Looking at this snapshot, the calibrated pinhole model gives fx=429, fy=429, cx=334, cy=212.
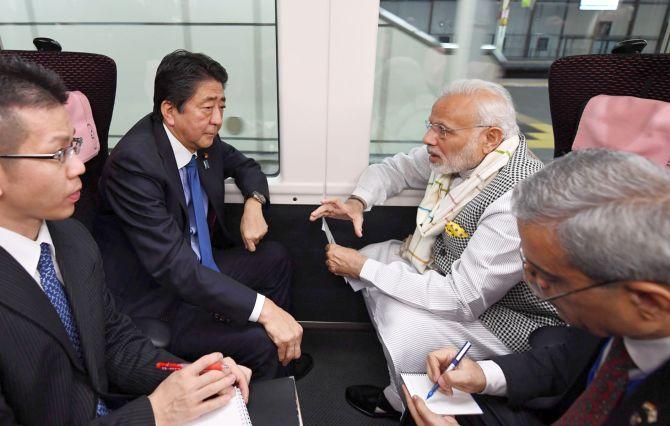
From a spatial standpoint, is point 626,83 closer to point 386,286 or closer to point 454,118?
point 454,118

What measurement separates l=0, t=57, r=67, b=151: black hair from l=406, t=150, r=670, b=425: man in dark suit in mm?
1074

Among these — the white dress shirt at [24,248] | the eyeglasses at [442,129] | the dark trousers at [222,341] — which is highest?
the eyeglasses at [442,129]

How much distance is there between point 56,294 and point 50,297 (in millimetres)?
18

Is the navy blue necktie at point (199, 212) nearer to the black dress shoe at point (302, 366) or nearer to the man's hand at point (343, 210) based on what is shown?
the man's hand at point (343, 210)

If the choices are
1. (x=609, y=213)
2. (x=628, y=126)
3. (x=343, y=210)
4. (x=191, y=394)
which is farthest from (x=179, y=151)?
(x=628, y=126)

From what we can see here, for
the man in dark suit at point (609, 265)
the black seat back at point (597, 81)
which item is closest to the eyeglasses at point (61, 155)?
the man in dark suit at point (609, 265)

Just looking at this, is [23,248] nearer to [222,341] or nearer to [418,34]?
[222,341]

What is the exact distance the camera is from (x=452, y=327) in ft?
5.44

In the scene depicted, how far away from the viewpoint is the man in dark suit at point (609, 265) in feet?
2.38

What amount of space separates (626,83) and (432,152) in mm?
764

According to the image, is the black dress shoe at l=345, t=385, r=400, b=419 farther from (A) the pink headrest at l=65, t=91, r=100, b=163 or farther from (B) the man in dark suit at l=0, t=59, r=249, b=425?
(A) the pink headrest at l=65, t=91, r=100, b=163

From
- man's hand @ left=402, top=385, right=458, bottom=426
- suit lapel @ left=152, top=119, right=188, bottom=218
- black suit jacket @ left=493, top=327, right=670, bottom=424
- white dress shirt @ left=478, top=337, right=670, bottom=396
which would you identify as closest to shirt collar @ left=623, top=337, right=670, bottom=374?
white dress shirt @ left=478, top=337, right=670, bottom=396

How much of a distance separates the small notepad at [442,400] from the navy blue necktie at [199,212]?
1.01m

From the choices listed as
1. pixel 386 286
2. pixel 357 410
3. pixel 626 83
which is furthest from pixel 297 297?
pixel 626 83
